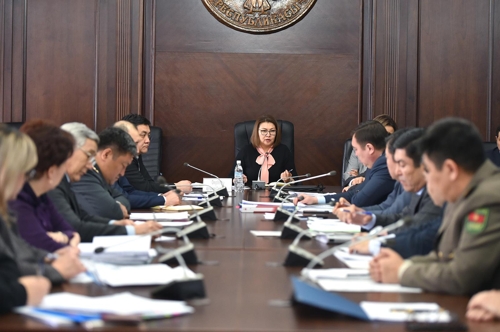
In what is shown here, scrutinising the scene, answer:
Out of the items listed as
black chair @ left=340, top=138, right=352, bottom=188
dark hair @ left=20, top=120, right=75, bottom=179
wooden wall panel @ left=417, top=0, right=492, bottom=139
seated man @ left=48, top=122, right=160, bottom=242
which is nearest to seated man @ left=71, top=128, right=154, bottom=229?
seated man @ left=48, top=122, right=160, bottom=242

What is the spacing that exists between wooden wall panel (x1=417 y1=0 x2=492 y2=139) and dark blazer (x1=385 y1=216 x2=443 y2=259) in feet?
14.6

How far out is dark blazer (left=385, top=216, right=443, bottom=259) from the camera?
261 cm

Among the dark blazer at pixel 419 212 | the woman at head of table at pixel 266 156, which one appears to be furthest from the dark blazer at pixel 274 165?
the dark blazer at pixel 419 212

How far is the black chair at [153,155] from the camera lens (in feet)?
21.7

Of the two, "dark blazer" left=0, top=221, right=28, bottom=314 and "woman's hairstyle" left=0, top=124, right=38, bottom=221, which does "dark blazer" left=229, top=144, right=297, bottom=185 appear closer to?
"woman's hairstyle" left=0, top=124, right=38, bottom=221

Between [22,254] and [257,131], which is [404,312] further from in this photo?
[257,131]

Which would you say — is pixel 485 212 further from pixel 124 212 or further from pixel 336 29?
pixel 336 29

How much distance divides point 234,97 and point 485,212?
523 cm

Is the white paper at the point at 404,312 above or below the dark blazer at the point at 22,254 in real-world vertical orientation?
below

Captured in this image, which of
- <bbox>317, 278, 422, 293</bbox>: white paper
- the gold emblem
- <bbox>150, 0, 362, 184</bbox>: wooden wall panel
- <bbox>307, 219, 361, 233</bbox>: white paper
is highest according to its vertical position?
the gold emblem

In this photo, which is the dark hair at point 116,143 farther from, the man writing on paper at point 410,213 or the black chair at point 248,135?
the black chair at point 248,135

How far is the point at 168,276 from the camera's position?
2082 mm

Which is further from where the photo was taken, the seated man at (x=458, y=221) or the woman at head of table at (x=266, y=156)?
the woman at head of table at (x=266, y=156)

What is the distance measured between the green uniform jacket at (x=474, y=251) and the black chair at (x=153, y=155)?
188 inches
